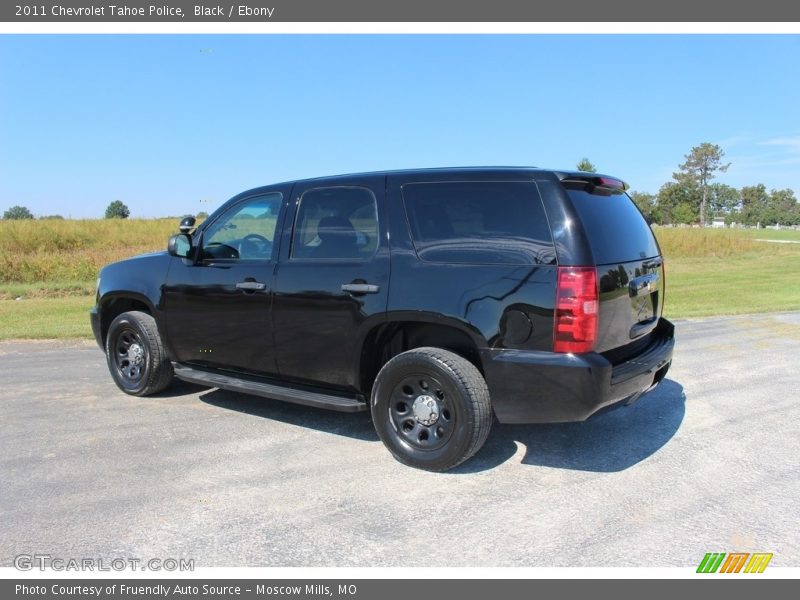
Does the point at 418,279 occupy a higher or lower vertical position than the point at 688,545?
higher

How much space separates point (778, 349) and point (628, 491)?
5392mm

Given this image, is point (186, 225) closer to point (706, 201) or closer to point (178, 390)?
point (178, 390)

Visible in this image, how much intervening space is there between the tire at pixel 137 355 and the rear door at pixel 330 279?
1545 millimetres

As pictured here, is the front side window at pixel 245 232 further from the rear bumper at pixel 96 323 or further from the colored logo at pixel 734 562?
the colored logo at pixel 734 562

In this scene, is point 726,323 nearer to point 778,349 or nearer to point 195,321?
point 778,349

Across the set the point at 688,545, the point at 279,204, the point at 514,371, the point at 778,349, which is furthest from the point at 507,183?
the point at 778,349

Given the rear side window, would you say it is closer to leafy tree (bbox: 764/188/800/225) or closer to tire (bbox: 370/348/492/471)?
tire (bbox: 370/348/492/471)

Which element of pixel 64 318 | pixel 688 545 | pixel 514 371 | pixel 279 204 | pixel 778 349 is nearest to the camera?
pixel 688 545

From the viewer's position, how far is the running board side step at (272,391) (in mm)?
4461

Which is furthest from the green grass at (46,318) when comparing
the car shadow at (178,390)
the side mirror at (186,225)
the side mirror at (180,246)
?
the side mirror at (180,246)

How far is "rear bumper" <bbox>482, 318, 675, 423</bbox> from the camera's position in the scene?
11.8 ft

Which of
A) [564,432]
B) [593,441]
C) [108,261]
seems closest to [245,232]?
[564,432]
